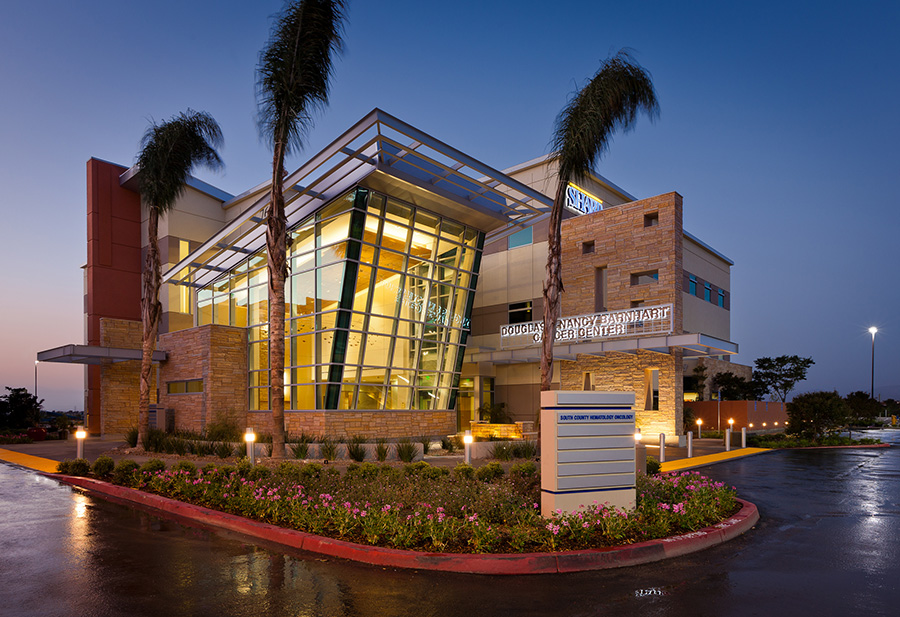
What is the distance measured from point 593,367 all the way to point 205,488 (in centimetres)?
2189

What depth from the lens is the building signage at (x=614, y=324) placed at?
90.2 feet

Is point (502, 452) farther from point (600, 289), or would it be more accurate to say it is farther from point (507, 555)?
point (600, 289)

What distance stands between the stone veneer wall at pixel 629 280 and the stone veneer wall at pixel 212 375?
15.8m

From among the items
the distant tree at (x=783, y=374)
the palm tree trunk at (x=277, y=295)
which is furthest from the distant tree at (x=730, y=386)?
the palm tree trunk at (x=277, y=295)

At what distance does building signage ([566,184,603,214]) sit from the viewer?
1316 inches

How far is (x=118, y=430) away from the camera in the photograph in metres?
34.3

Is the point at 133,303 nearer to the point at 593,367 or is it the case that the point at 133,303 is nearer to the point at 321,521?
the point at 593,367

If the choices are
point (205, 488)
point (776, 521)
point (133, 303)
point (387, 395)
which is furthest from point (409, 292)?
point (133, 303)

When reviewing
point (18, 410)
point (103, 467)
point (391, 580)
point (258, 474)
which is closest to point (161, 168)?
point (103, 467)

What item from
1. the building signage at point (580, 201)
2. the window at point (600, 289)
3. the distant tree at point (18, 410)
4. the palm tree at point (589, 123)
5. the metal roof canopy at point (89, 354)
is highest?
the building signage at point (580, 201)

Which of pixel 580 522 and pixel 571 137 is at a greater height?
pixel 571 137

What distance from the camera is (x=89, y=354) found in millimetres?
30781

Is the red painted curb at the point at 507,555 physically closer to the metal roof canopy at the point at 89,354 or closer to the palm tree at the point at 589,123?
the palm tree at the point at 589,123

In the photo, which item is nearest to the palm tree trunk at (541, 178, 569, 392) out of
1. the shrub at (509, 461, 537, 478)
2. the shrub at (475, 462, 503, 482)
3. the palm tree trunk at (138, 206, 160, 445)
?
the shrub at (475, 462, 503, 482)
